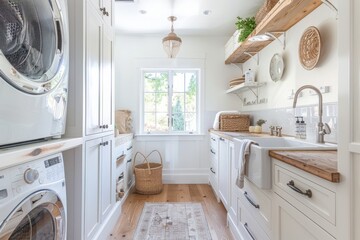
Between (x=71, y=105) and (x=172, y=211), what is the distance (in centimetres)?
170

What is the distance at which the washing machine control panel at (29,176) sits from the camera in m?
0.74

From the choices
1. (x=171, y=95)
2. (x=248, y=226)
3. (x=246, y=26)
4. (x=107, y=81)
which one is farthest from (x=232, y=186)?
(x=171, y=95)

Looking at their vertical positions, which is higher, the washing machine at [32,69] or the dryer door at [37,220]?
the washing machine at [32,69]

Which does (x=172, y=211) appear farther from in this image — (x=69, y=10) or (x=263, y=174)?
(x=69, y=10)

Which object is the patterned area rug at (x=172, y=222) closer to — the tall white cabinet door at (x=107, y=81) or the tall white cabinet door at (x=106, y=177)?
the tall white cabinet door at (x=106, y=177)

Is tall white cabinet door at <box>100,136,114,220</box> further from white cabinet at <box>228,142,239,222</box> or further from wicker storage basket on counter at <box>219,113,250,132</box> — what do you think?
wicker storage basket on counter at <box>219,113,250,132</box>

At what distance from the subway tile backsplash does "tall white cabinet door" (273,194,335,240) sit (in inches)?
29.2

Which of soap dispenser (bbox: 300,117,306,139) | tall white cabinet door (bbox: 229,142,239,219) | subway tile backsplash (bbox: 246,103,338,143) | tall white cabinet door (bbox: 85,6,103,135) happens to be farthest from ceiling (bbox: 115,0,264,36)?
tall white cabinet door (bbox: 229,142,239,219)

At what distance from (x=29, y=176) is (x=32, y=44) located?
563 mm

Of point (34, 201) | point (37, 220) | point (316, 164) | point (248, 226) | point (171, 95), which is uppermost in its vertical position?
point (171, 95)

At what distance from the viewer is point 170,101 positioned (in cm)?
374

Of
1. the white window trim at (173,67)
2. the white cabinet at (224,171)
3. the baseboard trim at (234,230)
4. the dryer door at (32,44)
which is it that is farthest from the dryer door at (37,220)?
the white window trim at (173,67)

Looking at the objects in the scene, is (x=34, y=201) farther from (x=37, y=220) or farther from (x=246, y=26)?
(x=246, y=26)

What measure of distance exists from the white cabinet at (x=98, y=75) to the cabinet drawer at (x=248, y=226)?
4.32 feet
